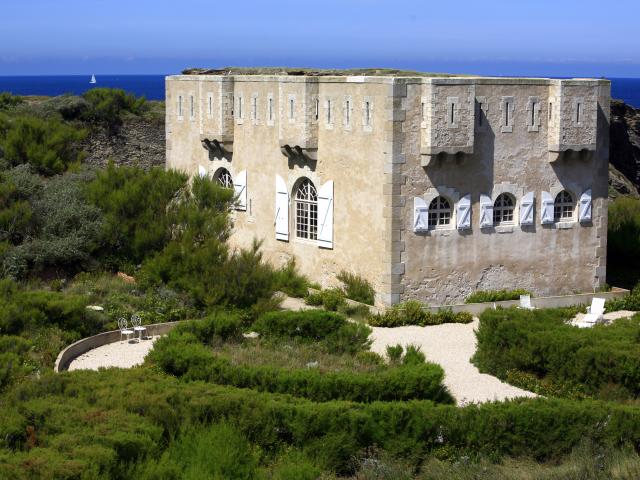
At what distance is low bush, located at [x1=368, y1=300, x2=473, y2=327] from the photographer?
2141 cm

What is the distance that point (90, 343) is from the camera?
62.2 feet

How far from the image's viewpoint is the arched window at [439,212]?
2247cm

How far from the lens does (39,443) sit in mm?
12484

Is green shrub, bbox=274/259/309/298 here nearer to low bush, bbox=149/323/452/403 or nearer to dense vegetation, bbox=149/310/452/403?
dense vegetation, bbox=149/310/452/403

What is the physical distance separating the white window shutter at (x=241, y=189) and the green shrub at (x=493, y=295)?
20.9ft

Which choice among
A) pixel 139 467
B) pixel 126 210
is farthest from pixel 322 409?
pixel 126 210

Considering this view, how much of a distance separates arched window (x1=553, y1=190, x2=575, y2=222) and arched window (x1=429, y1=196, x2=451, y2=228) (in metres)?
2.72

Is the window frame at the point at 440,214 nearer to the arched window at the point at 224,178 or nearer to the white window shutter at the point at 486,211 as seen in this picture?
the white window shutter at the point at 486,211

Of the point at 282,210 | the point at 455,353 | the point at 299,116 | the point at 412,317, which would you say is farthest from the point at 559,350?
the point at 282,210

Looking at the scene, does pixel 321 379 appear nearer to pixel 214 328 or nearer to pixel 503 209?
pixel 214 328

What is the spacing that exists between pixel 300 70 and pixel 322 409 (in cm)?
1661

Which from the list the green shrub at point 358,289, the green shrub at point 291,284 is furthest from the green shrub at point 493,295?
the green shrub at point 291,284

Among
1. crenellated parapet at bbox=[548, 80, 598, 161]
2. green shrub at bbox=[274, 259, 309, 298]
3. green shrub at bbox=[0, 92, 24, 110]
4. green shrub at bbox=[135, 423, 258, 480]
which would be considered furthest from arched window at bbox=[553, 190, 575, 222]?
green shrub at bbox=[0, 92, 24, 110]

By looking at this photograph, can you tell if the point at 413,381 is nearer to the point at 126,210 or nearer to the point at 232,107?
the point at 126,210
